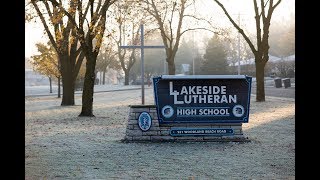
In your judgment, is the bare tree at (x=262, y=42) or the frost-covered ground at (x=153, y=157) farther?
the bare tree at (x=262, y=42)

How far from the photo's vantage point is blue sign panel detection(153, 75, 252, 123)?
11.1 m

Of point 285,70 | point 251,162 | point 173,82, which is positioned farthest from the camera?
point 285,70

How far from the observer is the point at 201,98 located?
1123 centimetres

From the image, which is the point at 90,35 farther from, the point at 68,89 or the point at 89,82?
the point at 68,89

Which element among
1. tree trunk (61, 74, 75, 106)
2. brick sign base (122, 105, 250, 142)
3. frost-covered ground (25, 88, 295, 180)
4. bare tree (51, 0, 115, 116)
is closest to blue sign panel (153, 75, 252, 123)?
brick sign base (122, 105, 250, 142)

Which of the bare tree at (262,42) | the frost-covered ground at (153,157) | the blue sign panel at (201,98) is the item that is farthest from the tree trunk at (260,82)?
the blue sign panel at (201,98)

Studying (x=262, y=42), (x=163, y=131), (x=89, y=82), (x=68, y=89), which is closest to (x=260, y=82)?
(x=262, y=42)

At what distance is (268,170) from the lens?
7.71m

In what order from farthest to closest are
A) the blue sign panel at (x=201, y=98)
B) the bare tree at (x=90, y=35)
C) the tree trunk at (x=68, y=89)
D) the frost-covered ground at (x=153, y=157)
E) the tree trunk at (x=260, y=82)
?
the tree trunk at (x=260, y=82), the tree trunk at (x=68, y=89), the bare tree at (x=90, y=35), the blue sign panel at (x=201, y=98), the frost-covered ground at (x=153, y=157)

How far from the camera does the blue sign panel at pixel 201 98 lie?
438 inches

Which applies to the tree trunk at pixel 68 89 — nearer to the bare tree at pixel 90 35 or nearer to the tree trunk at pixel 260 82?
the bare tree at pixel 90 35
